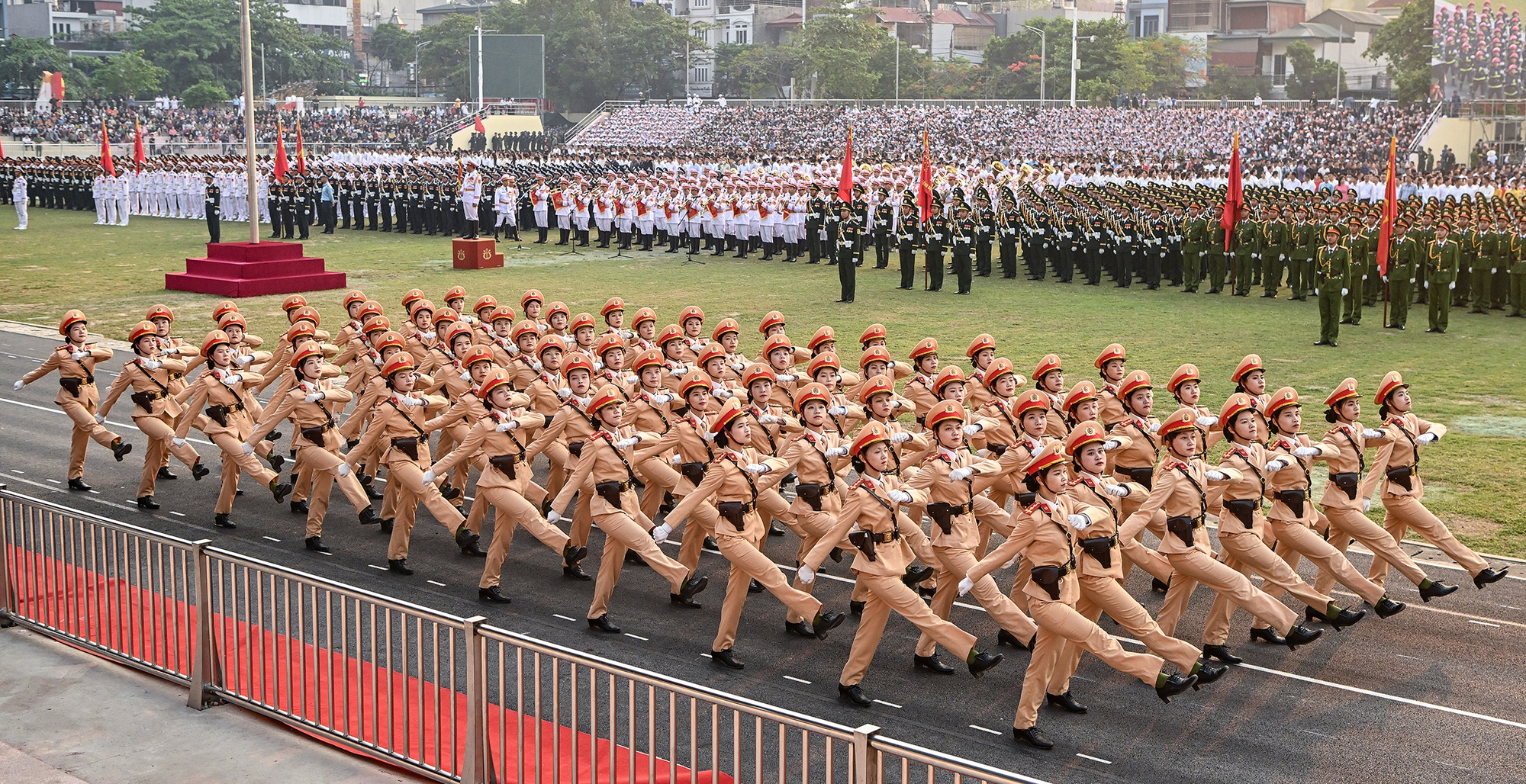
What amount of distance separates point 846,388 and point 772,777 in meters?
9.73

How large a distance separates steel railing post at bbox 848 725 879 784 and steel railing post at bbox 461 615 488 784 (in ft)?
6.71

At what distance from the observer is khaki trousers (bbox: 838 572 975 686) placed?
8328 mm

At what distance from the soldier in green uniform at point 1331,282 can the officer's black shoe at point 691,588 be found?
12275mm

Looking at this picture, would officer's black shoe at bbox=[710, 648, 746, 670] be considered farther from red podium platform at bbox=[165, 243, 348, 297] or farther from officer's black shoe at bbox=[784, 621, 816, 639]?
red podium platform at bbox=[165, 243, 348, 297]

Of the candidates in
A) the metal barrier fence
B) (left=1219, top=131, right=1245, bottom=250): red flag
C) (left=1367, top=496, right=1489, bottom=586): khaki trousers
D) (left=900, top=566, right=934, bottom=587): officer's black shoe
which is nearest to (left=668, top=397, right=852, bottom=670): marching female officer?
(left=900, top=566, right=934, bottom=587): officer's black shoe

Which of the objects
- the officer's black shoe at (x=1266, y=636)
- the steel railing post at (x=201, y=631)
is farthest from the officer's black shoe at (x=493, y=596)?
the officer's black shoe at (x=1266, y=636)

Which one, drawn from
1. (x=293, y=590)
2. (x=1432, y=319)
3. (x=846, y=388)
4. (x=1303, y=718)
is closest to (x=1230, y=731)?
(x=1303, y=718)

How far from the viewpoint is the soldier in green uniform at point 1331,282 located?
1936 centimetres

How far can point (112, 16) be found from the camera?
10006cm

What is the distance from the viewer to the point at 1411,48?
192 feet

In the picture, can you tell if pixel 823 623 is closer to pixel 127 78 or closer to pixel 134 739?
pixel 134 739

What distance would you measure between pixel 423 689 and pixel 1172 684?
12.8 feet

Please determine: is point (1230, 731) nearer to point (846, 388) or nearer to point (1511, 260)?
point (846, 388)

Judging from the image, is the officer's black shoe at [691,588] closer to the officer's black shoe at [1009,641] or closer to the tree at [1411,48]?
the officer's black shoe at [1009,641]
